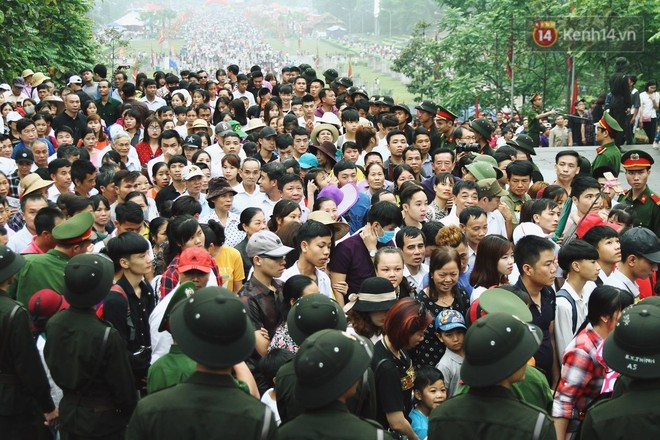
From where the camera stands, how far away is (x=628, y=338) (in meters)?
3.63

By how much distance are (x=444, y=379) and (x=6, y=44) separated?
11661 millimetres

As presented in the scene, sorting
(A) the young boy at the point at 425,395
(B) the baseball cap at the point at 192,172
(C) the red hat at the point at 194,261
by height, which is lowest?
(A) the young boy at the point at 425,395

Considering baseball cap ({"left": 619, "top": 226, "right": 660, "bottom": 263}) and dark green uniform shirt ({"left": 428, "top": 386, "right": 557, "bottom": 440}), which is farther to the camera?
baseball cap ({"left": 619, "top": 226, "right": 660, "bottom": 263})

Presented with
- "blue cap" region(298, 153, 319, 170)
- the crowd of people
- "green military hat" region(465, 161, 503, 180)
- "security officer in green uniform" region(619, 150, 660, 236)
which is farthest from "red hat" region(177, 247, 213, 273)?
"security officer in green uniform" region(619, 150, 660, 236)

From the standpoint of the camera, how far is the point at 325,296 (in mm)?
4281

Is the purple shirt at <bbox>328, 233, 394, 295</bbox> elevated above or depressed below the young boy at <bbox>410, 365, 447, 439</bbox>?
above

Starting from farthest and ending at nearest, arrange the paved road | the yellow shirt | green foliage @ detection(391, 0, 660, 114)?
green foliage @ detection(391, 0, 660, 114), the paved road, the yellow shirt

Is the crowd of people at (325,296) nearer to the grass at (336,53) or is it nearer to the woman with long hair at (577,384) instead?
the woman with long hair at (577,384)

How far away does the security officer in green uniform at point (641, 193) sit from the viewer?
8.37 m

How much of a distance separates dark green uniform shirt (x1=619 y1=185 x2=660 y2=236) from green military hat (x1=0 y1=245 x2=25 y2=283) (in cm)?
581

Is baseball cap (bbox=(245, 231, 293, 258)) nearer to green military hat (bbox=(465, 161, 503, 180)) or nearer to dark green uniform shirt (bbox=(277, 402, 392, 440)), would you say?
dark green uniform shirt (bbox=(277, 402, 392, 440))

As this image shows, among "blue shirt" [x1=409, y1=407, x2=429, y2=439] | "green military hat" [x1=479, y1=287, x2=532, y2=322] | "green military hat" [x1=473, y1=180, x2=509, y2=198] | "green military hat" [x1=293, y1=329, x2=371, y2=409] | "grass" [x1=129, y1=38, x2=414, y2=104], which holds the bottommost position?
"grass" [x1=129, y1=38, x2=414, y2=104]

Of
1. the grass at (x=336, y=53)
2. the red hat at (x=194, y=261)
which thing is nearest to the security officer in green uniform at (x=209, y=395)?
the red hat at (x=194, y=261)

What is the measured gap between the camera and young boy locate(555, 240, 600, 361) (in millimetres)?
5578
